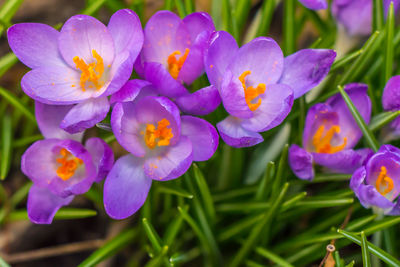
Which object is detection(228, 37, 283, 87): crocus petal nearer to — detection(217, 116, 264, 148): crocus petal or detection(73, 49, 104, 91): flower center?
detection(217, 116, 264, 148): crocus petal

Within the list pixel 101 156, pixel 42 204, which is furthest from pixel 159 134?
pixel 42 204

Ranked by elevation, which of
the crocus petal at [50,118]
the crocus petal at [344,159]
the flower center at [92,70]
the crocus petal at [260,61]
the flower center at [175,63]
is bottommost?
the crocus petal at [50,118]

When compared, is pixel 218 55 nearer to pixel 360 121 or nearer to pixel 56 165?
pixel 360 121

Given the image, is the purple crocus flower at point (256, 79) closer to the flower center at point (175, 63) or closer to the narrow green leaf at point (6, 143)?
the flower center at point (175, 63)

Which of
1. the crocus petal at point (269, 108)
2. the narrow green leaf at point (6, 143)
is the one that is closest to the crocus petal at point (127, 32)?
the crocus petal at point (269, 108)

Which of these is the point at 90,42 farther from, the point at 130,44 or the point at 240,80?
the point at 240,80

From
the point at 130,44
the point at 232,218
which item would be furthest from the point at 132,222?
the point at 130,44

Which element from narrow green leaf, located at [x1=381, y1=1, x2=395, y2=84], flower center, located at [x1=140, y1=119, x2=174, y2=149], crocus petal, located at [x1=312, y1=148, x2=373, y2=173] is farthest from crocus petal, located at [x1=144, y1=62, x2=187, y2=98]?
narrow green leaf, located at [x1=381, y1=1, x2=395, y2=84]
